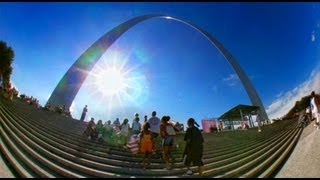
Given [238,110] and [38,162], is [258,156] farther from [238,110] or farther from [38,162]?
[238,110]

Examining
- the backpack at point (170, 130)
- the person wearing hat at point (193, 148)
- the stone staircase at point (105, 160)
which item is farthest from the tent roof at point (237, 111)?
the person wearing hat at point (193, 148)

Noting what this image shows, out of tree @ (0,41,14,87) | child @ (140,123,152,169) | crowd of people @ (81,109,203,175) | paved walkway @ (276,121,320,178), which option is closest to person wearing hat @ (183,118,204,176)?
crowd of people @ (81,109,203,175)

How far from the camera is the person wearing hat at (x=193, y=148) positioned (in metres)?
6.38

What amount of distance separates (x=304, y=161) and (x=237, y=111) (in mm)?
16873

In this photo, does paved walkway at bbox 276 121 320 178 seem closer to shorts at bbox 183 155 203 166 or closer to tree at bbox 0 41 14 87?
shorts at bbox 183 155 203 166

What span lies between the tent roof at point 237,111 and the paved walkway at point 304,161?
14324mm

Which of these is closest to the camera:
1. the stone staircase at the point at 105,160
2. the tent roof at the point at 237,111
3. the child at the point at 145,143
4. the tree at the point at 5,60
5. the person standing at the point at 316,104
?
the stone staircase at the point at 105,160

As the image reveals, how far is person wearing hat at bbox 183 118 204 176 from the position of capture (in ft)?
20.9

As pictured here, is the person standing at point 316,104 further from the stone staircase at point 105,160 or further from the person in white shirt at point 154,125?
the person in white shirt at point 154,125

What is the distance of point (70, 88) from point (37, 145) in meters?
23.1

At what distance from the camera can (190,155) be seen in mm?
6512

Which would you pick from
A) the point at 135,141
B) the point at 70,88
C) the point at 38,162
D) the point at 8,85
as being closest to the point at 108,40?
the point at 70,88

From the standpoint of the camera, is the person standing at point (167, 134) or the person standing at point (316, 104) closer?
the person standing at point (167, 134)

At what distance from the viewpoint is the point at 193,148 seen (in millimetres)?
6562
